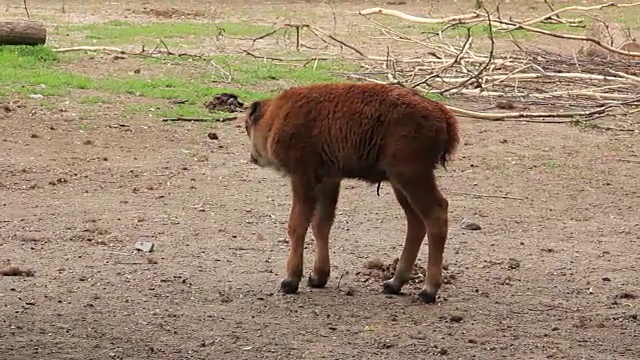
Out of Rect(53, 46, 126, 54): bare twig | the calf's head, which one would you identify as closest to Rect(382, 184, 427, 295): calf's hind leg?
the calf's head

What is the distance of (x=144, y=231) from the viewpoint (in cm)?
750

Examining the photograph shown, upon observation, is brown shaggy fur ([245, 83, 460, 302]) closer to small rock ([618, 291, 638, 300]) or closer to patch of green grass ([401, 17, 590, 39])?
small rock ([618, 291, 638, 300])

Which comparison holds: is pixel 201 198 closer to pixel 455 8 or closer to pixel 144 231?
pixel 144 231

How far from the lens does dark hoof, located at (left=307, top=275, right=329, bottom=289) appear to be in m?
6.29

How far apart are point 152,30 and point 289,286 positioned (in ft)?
43.7

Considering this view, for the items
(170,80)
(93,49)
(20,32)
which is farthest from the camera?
(93,49)

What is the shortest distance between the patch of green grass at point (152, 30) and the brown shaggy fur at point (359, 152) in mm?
11439

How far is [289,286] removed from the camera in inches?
241

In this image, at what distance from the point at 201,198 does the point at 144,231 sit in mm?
1060

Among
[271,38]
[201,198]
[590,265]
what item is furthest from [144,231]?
[271,38]

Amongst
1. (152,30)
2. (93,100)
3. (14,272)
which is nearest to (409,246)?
(14,272)

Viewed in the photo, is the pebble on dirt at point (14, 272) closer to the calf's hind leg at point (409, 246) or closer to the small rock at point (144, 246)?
the small rock at point (144, 246)

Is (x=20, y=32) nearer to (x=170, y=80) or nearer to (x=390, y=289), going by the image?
(x=170, y=80)

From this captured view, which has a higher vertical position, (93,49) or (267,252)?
(267,252)
